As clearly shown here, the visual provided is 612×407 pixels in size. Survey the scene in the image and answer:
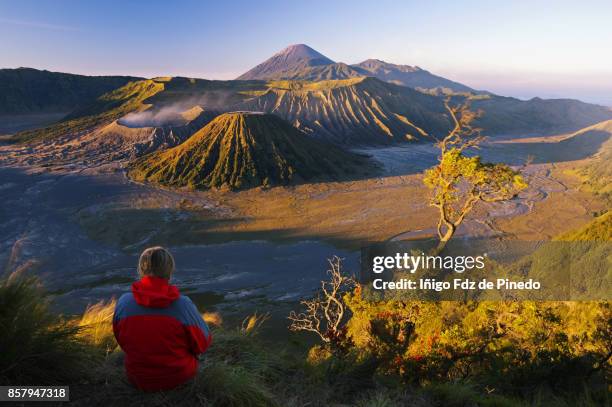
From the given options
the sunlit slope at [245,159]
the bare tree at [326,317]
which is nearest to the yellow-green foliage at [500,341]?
the bare tree at [326,317]

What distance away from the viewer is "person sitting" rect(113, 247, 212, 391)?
108 inches

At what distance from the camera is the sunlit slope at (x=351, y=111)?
51.9m

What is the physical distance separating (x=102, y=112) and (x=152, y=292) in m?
56.3

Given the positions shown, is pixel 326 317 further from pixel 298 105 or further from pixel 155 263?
pixel 298 105

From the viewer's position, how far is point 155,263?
2.71m

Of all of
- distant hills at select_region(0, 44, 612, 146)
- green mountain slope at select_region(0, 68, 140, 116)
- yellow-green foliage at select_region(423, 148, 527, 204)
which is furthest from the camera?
green mountain slope at select_region(0, 68, 140, 116)

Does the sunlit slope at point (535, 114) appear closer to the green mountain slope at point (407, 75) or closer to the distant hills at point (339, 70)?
the distant hills at point (339, 70)

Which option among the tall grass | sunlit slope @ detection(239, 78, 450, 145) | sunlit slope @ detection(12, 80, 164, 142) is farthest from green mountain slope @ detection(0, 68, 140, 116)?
the tall grass

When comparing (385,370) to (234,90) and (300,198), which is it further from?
(234,90)

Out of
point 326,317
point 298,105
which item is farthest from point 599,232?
point 298,105

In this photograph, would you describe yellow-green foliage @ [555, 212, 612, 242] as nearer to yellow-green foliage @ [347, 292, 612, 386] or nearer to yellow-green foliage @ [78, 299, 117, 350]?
yellow-green foliage @ [347, 292, 612, 386]

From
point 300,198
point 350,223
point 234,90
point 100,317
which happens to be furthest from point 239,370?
point 234,90

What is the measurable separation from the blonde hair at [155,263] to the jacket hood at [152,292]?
1.6 inches

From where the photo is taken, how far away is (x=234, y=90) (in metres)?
59.1
